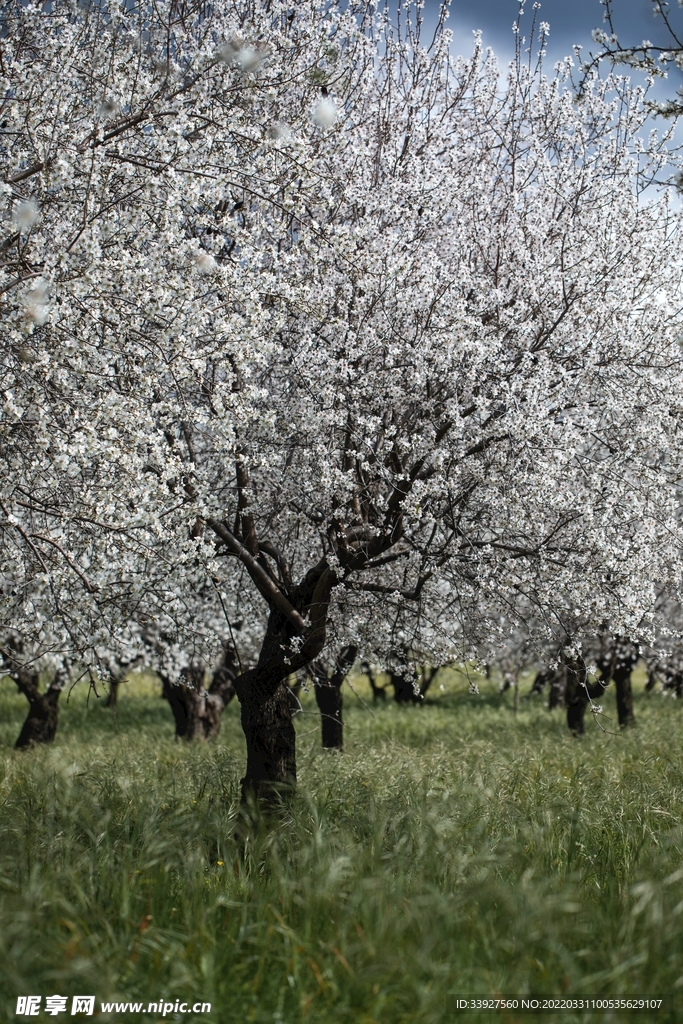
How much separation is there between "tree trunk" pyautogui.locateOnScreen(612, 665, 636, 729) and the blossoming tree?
33.4ft

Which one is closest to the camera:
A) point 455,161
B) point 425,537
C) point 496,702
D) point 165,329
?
point 165,329

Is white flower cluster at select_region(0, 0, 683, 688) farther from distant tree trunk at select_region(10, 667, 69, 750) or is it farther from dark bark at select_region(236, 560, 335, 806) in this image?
distant tree trunk at select_region(10, 667, 69, 750)

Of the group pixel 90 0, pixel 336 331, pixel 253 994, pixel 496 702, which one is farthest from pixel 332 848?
pixel 496 702

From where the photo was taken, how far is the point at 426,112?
31.7ft

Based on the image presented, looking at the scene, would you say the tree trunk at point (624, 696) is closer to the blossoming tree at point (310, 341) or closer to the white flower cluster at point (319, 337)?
the blossoming tree at point (310, 341)

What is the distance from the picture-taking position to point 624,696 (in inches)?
767

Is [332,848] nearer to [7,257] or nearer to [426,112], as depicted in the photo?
[7,257]

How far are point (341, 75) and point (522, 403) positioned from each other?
12.9 feet

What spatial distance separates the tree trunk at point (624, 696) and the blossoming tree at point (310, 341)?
33.4 feet

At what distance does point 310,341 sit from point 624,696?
1452 centimetres

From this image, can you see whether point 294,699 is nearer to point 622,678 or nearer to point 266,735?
point 266,735

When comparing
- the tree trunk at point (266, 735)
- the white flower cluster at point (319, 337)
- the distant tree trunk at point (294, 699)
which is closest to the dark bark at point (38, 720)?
the distant tree trunk at point (294, 699)

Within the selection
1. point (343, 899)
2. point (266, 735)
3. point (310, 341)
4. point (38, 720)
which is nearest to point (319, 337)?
point (310, 341)

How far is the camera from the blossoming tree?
6434 millimetres
